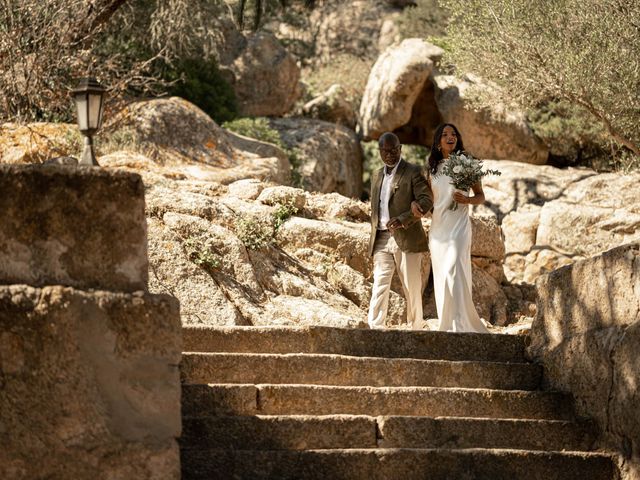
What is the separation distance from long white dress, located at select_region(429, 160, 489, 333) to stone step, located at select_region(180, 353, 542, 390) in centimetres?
156

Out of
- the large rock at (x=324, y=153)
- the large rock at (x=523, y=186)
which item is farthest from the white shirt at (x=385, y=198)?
the large rock at (x=324, y=153)

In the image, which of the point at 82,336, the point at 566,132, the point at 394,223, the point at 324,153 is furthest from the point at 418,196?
the point at 566,132

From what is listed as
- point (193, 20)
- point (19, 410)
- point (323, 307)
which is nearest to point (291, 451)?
point (19, 410)

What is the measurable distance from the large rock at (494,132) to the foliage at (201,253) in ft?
35.9

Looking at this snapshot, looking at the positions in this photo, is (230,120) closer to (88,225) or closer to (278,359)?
(278,359)

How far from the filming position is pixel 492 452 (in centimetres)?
709

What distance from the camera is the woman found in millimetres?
9953

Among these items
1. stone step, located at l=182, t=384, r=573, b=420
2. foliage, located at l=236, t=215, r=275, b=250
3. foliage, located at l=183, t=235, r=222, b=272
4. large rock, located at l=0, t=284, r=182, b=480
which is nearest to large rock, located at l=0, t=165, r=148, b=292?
large rock, located at l=0, t=284, r=182, b=480

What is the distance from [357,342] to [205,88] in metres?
14.2

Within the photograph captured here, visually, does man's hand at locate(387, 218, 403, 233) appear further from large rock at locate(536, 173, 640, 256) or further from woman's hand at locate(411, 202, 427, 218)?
large rock at locate(536, 173, 640, 256)

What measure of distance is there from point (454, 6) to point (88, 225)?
45.1ft

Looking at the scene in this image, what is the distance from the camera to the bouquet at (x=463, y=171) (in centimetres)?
991

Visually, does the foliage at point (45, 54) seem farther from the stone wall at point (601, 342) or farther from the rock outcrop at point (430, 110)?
the stone wall at point (601, 342)

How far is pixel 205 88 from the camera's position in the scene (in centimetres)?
2181
